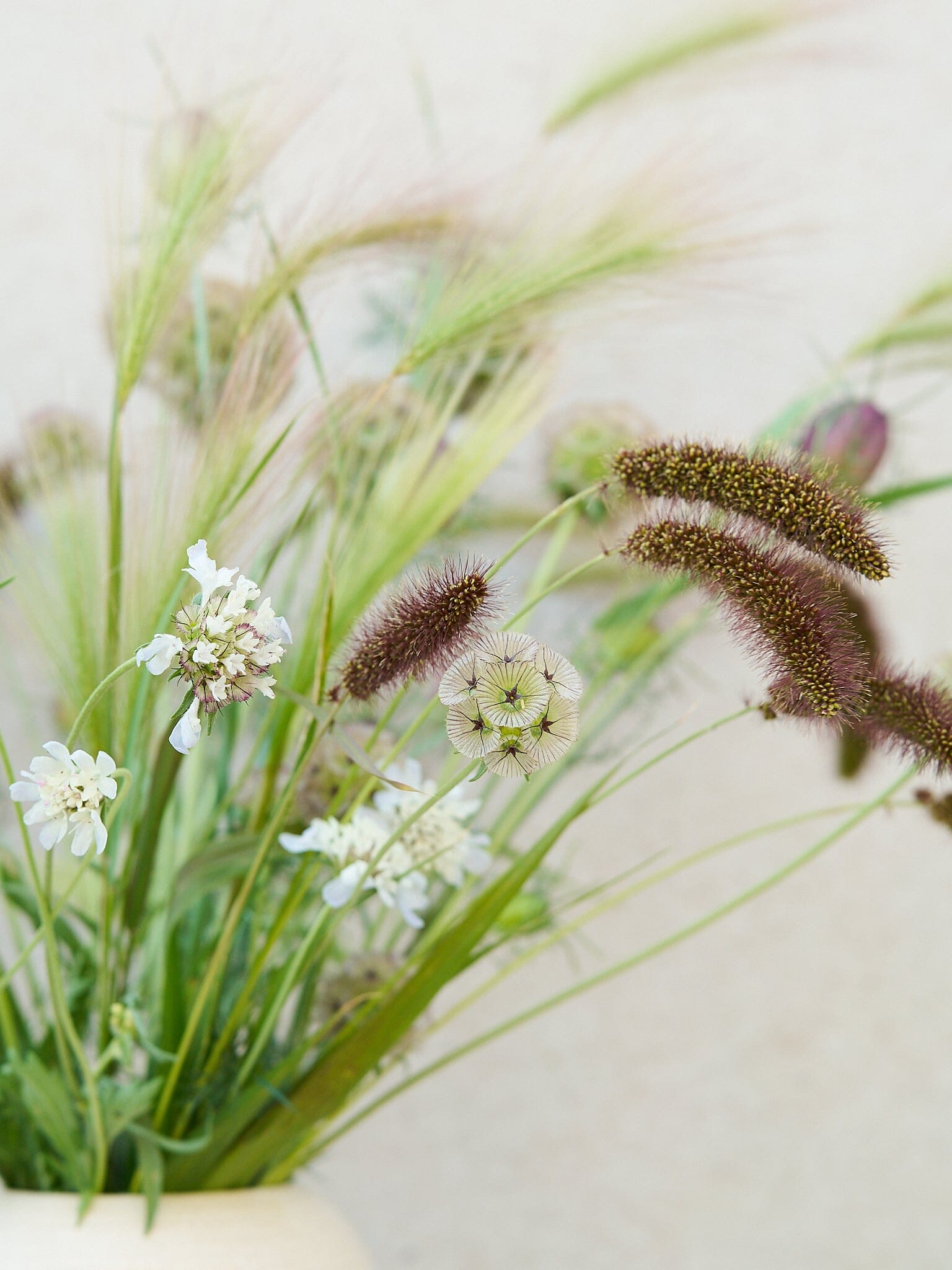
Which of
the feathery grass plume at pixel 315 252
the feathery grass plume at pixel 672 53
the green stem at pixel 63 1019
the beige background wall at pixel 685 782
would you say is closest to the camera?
the green stem at pixel 63 1019

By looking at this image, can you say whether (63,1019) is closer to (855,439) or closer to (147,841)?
(147,841)

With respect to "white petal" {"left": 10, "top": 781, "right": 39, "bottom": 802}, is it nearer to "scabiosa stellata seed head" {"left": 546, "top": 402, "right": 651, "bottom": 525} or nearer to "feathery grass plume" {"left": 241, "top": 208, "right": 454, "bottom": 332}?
"feathery grass plume" {"left": 241, "top": 208, "right": 454, "bottom": 332}

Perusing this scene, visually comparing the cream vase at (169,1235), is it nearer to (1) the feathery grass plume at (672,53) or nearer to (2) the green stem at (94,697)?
(2) the green stem at (94,697)

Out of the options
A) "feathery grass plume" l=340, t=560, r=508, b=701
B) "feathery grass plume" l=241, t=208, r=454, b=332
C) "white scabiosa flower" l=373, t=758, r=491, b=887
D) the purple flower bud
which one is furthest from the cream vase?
the purple flower bud

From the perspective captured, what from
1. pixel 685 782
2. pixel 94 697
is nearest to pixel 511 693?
pixel 94 697

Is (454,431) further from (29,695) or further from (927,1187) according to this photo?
(927,1187)

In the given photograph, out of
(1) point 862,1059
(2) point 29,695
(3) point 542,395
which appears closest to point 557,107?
(3) point 542,395

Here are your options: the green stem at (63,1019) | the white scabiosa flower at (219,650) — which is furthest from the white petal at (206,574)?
the green stem at (63,1019)

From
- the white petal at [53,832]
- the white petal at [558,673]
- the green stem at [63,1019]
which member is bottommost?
the green stem at [63,1019]
